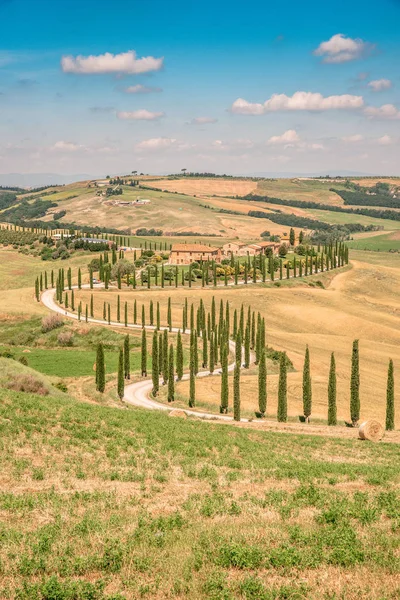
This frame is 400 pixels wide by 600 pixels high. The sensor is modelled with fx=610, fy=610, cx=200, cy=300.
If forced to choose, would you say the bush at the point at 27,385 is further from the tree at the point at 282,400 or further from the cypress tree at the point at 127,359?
the cypress tree at the point at 127,359

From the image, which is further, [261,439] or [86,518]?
[261,439]

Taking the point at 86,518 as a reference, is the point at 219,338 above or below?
below

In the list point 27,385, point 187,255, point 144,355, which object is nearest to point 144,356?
point 144,355

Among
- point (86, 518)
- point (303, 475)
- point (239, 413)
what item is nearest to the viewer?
point (86, 518)

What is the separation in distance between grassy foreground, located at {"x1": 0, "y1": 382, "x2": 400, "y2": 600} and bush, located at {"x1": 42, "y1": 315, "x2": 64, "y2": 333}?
75.8 meters

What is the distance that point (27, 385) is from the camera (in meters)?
46.8

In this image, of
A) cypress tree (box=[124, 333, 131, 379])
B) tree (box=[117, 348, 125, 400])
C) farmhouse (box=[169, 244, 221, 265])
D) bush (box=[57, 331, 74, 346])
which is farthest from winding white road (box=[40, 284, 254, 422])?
farmhouse (box=[169, 244, 221, 265])

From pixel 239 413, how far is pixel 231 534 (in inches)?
1711

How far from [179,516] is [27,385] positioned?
29451 millimetres

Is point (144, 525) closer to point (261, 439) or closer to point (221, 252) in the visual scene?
point (261, 439)

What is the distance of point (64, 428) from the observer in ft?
104

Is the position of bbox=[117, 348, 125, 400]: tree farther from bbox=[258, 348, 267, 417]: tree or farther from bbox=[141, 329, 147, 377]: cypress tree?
bbox=[258, 348, 267, 417]: tree

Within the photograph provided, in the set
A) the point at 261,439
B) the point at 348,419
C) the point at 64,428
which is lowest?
the point at 348,419

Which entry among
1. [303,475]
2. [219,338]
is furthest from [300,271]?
[303,475]
